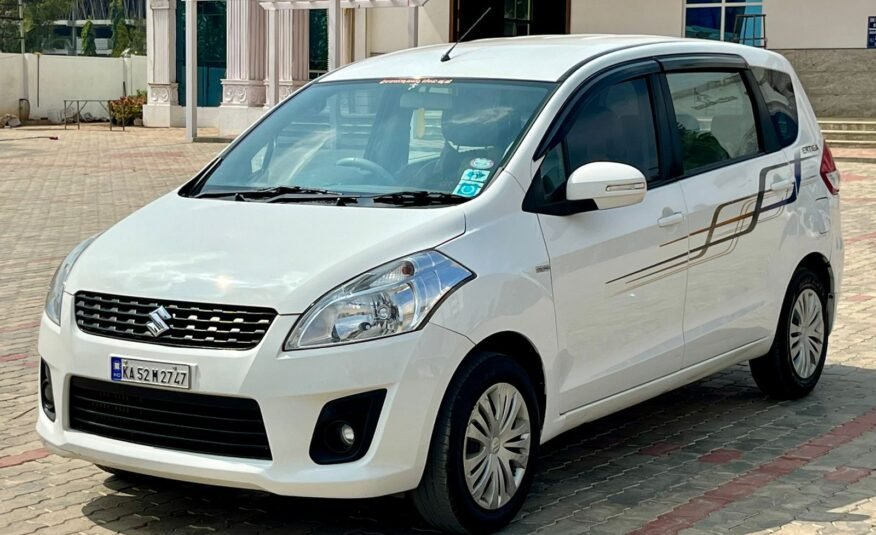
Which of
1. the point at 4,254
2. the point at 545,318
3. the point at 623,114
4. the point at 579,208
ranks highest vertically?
the point at 623,114

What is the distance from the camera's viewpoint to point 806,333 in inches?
280

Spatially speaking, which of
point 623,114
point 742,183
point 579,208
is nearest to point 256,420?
point 579,208

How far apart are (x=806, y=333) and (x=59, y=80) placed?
41287mm

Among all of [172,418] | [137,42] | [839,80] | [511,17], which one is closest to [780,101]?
[172,418]

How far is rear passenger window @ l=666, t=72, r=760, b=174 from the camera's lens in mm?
6188

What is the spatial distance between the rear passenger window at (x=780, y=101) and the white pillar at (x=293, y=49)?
2712cm

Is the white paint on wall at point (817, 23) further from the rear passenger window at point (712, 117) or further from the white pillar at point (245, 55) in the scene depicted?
the rear passenger window at point (712, 117)

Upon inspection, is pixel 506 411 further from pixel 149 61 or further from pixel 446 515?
pixel 149 61

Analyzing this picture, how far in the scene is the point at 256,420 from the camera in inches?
177

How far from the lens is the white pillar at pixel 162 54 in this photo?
39.5m

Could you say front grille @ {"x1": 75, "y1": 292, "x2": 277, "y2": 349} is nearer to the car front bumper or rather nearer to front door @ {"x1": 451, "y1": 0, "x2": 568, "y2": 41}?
the car front bumper

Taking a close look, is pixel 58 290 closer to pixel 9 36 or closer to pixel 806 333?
pixel 806 333

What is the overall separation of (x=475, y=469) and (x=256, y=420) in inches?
33.9

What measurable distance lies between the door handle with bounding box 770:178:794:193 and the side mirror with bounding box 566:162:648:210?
63.0 inches
